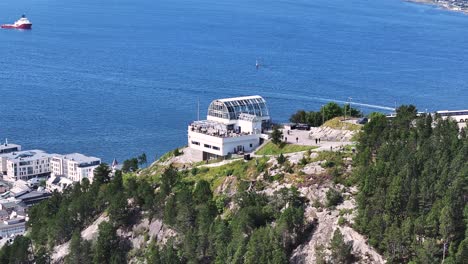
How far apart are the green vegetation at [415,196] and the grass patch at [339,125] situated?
20.0ft

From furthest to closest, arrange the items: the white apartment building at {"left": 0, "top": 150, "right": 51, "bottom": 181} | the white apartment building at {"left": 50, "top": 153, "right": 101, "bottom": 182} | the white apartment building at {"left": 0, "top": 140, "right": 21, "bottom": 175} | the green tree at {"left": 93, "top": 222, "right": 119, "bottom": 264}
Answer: the white apartment building at {"left": 0, "top": 140, "right": 21, "bottom": 175} → the white apartment building at {"left": 0, "top": 150, "right": 51, "bottom": 181} → the white apartment building at {"left": 50, "top": 153, "right": 101, "bottom": 182} → the green tree at {"left": 93, "top": 222, "right": 119, "bottom": 264}

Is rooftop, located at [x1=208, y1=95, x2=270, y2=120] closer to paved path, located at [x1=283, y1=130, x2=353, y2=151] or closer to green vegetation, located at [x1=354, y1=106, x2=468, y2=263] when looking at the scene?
paved path, located at [x1=283, y1=130, x2=353, y2=151]

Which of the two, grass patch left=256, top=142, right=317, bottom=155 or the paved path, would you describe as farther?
grass patch left=256, top=142, right=317, bottom=155

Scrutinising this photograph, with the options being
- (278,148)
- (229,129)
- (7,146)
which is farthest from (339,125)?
(7,146)

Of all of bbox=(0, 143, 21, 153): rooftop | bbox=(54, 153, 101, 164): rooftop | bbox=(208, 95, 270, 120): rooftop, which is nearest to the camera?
bbox=(208, 95, 270, 120): rooftop

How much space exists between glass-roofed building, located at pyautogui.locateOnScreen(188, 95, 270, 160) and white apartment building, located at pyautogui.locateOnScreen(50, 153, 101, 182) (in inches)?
763

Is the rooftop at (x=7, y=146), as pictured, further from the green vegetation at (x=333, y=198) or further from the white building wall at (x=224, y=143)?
the green vegetation at (x=333, y=198)

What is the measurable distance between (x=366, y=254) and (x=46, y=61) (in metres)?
78.8

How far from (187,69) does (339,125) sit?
176ft

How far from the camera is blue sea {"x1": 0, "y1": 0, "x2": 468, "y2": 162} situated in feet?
234

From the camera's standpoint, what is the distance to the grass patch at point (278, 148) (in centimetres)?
3788

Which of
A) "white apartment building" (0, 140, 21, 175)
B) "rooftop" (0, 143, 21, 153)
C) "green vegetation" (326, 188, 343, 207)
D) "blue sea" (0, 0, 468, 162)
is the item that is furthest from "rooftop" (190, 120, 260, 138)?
"rooftop" (0, 143, 21, 153)

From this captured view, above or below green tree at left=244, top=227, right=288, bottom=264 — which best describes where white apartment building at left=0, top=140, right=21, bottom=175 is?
below

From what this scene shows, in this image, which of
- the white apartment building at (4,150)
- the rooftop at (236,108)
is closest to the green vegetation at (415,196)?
the rooftop at (236,108)
